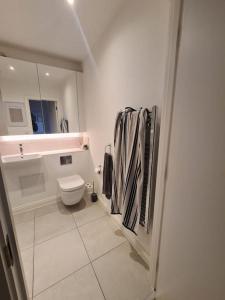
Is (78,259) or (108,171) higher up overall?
(108,171)

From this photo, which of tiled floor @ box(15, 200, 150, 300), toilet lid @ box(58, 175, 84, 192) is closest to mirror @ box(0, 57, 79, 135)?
toilet lid @ box(58, 175, 84, 192)

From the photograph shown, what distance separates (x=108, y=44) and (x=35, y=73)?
1.30m

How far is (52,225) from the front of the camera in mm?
1922

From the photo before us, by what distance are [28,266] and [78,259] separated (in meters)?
0.50

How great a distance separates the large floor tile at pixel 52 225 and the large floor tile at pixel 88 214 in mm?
89

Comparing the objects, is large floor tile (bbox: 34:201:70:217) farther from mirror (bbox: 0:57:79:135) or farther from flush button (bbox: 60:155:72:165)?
mirror (bbox: 0:57:79:135)

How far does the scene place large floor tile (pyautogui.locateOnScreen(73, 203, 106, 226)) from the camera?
2008mm

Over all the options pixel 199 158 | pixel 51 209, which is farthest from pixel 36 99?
pixel 199 158

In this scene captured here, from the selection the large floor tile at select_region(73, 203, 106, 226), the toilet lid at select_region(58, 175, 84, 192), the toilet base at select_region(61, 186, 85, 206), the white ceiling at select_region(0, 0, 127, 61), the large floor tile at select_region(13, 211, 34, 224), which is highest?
the white ceiling at select_region(0, 0, 127, 61)

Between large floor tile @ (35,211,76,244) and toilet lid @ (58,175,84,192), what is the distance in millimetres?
450

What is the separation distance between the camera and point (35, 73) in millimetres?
2141

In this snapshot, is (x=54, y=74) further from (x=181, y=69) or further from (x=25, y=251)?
(x=25, y=251)

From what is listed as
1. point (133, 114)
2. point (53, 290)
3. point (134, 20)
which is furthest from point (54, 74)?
point (53, 290)

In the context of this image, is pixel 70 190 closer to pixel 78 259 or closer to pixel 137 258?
pixel 78 259
